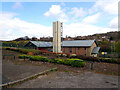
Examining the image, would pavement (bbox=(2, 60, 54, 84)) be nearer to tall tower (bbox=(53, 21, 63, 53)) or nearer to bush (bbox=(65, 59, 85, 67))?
bush (bbox=(65, 59, 85, 67))

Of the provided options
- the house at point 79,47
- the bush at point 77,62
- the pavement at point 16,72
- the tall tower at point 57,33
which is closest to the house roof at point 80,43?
the house at point 79,47

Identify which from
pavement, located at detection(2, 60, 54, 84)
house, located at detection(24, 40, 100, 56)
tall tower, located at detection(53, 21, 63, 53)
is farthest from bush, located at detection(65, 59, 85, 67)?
house, located at detection(24, 40, 100, 56)

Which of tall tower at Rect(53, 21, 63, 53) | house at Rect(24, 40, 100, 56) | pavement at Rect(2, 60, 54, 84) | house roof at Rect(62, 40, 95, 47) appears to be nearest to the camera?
pavement at Rect(2, 60, 54, 84)

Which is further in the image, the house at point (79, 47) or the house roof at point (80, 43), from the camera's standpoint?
the house roof at point (80, 43)

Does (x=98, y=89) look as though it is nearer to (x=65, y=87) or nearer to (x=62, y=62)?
(x=65, y=87)

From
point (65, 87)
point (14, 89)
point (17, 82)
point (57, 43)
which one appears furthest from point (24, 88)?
point (57, 43)

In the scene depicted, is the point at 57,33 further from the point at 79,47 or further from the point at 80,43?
the point at 80,43

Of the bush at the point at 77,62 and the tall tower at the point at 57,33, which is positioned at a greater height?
the tall tower at the point at 57,33

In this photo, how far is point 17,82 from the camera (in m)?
5.62

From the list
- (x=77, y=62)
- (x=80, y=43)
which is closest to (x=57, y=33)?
(x=80, y=43)

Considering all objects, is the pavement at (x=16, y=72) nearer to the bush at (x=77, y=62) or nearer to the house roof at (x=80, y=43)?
the bush at (x=77, y=62)

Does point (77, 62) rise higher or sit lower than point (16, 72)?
higher

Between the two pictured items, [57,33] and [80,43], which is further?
[80,43]

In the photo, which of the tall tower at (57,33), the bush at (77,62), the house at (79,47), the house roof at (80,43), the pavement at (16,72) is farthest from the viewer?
the house roof at (80,43)
